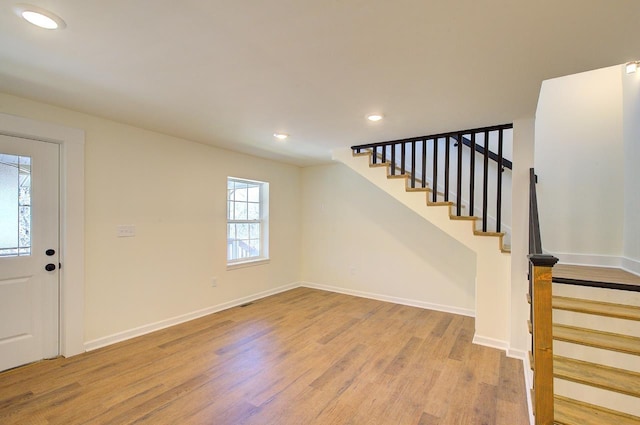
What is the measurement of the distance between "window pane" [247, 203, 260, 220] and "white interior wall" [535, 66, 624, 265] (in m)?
4.11

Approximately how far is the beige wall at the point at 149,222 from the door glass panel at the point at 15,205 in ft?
1.32

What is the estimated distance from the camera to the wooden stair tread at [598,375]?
6.23 feet

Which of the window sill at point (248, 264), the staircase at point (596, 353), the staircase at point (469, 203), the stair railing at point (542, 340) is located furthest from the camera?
the window sill at point (248, 264)

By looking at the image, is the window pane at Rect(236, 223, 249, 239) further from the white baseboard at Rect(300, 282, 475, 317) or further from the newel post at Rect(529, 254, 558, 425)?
the newel post at Rect(529, 254, 558, 425)

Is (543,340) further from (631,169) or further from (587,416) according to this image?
(631,169)

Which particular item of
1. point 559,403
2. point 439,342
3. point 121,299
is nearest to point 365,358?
point 439,342

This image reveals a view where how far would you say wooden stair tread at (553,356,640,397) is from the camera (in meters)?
1.90

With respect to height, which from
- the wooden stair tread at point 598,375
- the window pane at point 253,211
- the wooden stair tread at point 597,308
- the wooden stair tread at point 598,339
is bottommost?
the wooden stair tread at point 598,375

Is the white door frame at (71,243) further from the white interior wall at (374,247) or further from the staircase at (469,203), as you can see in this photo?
the white interior wall at (374,247)

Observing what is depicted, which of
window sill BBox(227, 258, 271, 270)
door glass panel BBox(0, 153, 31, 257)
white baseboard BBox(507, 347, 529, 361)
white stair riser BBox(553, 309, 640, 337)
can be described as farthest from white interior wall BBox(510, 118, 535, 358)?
door glass panel BBox(0, 153, 31, 257)

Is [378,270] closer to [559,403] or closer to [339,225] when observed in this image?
[339,225]

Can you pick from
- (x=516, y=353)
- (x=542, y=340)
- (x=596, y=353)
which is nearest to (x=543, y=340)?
(x=542, y=340)

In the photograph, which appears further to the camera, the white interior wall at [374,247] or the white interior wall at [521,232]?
the white interior wall at [374,247]

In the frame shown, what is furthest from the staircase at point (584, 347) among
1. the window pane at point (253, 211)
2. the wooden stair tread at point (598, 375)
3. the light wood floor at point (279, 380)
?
the window pane at point (253, 211)
